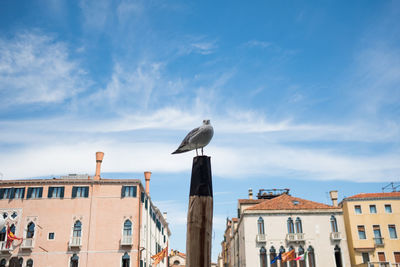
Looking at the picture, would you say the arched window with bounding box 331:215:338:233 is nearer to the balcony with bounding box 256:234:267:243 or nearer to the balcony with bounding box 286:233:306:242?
the balcony with bounding box 286:233:306:242

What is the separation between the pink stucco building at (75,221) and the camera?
31.2 metres

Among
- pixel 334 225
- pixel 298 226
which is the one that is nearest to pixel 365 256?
pixel 334 225

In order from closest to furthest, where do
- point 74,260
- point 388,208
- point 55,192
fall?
point 74,260 → point 55,192 → point 388,208

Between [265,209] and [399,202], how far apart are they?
13.3 meters

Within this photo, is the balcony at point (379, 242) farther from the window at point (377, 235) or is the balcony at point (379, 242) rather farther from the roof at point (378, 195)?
the roof at point (378, 195)

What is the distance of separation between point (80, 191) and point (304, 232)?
72.3ft

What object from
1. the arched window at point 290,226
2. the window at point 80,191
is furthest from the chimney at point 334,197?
the window at point 80,191

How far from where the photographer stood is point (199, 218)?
7652 millimetres

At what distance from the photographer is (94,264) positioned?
30969mm

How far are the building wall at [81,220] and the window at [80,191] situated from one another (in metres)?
0.29

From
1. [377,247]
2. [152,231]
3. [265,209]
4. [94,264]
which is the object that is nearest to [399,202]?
[377,247]

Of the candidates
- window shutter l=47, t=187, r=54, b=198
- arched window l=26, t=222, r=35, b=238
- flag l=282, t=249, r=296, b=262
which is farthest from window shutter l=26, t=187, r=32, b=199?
flag l=282, t=249, r=296, b=262

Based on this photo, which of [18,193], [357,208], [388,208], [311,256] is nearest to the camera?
[18,193]

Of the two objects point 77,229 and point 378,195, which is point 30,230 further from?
point 378,195
